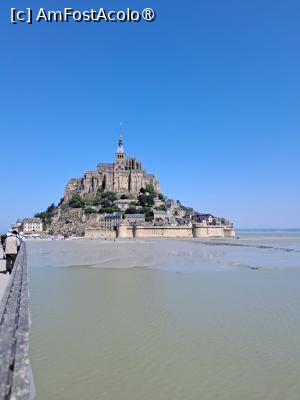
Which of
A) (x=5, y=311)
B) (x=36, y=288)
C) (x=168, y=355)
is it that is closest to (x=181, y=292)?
(x=36, y=288)

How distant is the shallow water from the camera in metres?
5.14

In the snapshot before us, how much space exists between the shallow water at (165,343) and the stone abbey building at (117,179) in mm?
87988

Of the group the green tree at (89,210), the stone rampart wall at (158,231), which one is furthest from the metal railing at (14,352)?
the green tree at (89,210)

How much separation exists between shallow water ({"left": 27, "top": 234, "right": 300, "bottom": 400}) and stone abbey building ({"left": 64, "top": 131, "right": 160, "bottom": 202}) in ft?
289

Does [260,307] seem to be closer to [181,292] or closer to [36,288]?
[181,292]

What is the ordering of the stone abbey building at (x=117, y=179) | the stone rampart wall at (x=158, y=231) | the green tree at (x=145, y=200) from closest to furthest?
the stone rampart wall at (x=158, y=231), the green tree at (x=145, y=200), the stone abbey building at (x=117, y=179)

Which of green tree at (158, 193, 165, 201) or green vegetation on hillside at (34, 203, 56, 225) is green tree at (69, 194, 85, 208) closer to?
green vegetation on hillside at (34, 203, 56, 225)

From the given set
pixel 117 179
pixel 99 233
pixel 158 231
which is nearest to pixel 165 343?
pixel 158 231

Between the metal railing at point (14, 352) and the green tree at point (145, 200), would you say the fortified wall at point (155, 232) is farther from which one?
the metal railing at point (14, 352)

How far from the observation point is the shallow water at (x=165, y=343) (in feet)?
16.9

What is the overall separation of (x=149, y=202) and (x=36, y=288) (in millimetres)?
83011

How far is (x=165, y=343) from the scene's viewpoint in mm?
7129

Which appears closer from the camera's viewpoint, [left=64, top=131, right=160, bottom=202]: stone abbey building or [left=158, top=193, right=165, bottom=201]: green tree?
[left=64, top=131, right=160, bottom=202]: stone abbey building

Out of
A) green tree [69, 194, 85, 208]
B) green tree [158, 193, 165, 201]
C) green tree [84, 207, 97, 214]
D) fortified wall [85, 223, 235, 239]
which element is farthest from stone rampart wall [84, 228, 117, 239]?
green tree [158, 193, 165, 201]
